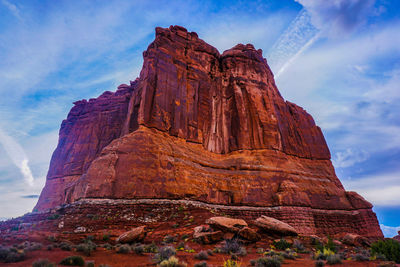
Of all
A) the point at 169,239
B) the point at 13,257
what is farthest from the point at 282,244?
the point at 13,257

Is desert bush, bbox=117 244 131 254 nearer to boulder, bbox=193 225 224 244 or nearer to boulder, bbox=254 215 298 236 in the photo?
boulder, bbox=193 225 224 244

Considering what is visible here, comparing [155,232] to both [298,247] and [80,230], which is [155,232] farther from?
[298,247]

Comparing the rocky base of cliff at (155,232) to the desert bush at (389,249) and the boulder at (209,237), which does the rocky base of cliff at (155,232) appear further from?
the desert bush at (389,249)

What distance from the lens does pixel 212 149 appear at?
33969 mm

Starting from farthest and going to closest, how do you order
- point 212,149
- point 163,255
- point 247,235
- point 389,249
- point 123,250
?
1. point 212,149
2. point 247,235
3. point 389,249
4. point 123,250
5. point 163,255

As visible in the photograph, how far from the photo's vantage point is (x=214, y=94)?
125ft

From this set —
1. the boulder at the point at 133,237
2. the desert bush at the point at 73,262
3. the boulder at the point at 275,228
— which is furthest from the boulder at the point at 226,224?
the desert bush at the point at 73,262

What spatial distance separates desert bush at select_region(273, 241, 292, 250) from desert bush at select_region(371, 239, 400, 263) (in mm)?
4322

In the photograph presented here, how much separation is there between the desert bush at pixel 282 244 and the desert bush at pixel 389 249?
4322 mm

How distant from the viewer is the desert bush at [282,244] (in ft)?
45.6

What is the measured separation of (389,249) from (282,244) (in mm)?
5184

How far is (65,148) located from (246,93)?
38101 mm

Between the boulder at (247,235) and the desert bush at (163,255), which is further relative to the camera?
the boulder at (247,235)

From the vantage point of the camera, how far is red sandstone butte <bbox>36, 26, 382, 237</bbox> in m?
23.1
